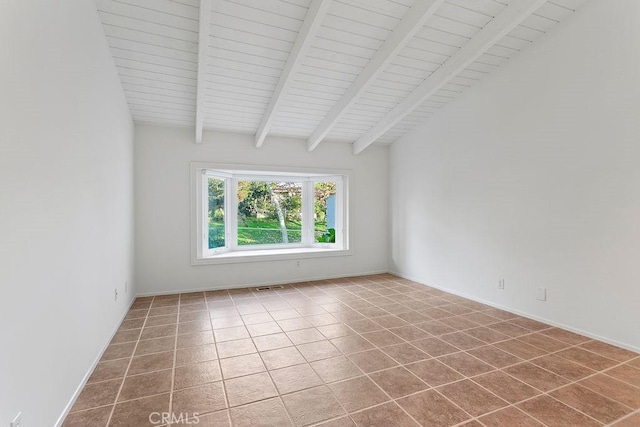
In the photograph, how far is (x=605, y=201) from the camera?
2680mm

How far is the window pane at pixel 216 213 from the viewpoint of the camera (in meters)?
4.90

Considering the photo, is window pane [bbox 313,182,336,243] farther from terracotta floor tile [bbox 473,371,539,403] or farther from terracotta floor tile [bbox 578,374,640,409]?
terracotta floor tile [bbox 578,374,640,409]

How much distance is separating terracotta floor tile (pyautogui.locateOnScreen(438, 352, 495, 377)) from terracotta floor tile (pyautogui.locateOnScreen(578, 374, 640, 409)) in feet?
1.87

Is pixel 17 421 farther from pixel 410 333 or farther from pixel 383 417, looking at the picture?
pixel 410 333

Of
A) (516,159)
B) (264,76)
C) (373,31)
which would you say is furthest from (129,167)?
(516,159)

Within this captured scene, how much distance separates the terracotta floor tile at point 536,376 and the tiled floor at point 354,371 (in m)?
0.01

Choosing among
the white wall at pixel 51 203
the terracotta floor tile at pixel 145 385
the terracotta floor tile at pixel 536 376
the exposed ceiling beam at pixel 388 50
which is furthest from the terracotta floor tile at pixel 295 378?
the exposed ceiling beam at pixel 388 50

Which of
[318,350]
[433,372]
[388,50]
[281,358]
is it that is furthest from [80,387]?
[388,50]

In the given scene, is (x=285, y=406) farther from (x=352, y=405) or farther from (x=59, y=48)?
(x=59, y=48)

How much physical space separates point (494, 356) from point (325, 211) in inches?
147

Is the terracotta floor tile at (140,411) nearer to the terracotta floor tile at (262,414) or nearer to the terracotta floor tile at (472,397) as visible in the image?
the terracotta floor tile at (262,414)

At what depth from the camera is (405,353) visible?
2516 mm

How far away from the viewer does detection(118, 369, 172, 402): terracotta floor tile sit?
1966 mm

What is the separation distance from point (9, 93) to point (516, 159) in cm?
393
